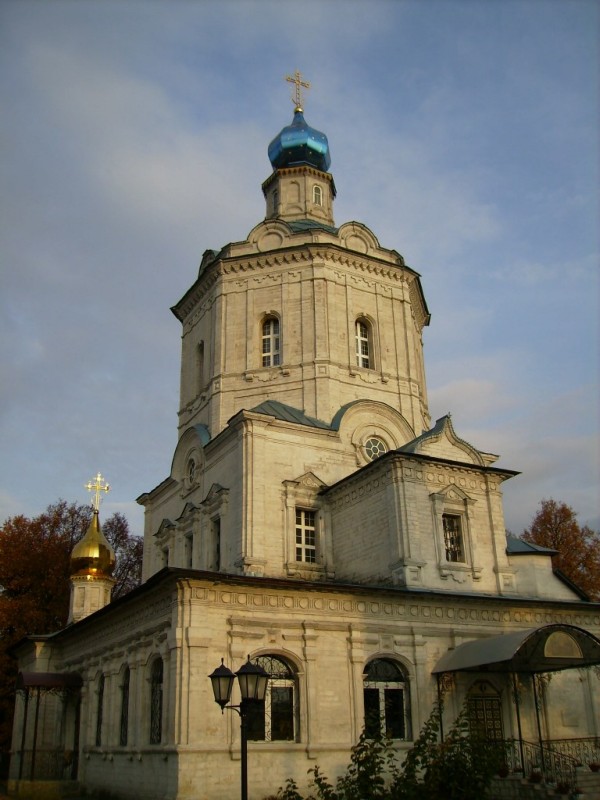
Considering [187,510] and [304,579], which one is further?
[187,510]

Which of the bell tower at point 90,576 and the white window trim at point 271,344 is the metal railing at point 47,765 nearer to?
the bell tower at point 90,576

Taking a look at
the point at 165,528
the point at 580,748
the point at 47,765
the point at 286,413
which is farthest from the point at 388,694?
the point at 47,765

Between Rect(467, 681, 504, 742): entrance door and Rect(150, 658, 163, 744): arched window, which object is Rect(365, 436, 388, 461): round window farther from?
Rect(150, 658, 163, 744): arched window

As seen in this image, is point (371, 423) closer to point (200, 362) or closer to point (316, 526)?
point (316, 526)

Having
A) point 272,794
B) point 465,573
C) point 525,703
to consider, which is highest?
point 465,573

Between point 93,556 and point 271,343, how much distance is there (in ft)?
35.1

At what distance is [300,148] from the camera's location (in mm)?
32031

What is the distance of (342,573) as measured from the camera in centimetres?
2152

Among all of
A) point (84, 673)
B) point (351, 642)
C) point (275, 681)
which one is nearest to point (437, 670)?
point (351, 642)

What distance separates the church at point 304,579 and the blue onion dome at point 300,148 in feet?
2.17

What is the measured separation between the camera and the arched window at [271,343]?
84.8 ft

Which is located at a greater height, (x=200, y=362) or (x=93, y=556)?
(x=200, y=362)

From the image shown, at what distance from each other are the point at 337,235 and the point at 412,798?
21.0 metres

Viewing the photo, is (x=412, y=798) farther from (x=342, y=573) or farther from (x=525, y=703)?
(x=342, y=573)
